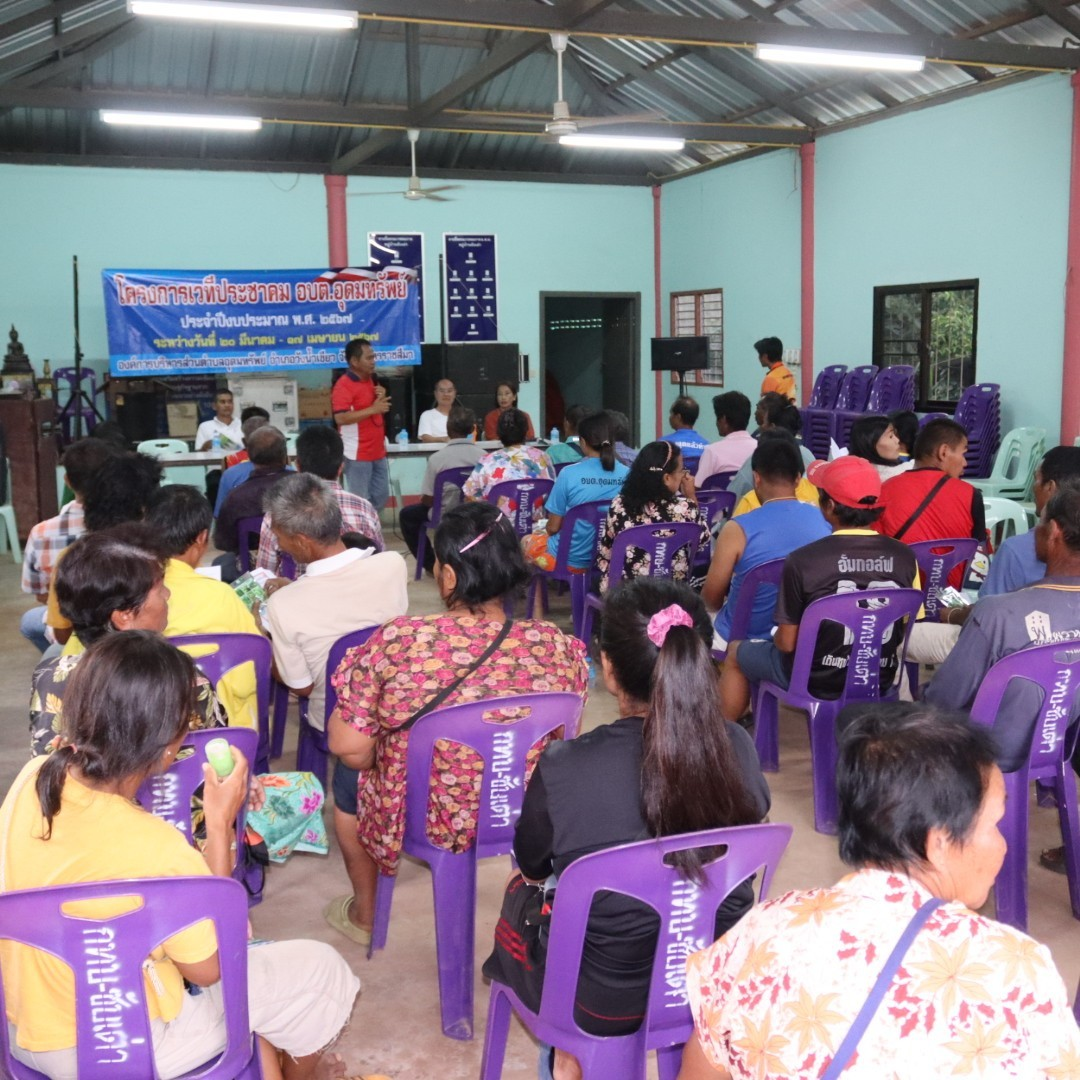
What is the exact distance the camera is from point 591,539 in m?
4.98

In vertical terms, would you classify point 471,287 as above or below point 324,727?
above

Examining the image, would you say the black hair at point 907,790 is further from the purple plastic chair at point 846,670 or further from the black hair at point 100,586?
the purple plastic chair at point 846,670

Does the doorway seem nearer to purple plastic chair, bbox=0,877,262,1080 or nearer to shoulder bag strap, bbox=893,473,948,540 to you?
shoulder bag strap, bbox=893,473,948,540

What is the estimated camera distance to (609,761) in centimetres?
176

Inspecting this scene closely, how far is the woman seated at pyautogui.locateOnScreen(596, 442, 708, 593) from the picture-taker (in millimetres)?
4371

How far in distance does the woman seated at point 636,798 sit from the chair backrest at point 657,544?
2.50m

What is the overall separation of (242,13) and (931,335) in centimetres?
613

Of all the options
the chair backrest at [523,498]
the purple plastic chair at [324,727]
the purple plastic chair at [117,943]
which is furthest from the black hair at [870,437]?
the purple plastic chair at [117,943]

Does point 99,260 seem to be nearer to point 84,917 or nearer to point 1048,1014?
point 84,917

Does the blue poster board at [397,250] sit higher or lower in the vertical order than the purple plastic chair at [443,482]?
higher

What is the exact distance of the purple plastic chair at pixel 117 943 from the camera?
1456mm

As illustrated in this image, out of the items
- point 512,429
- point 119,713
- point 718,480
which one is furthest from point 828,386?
point 119,713

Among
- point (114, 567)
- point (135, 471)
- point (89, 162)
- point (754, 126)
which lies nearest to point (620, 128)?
point (754, 126)

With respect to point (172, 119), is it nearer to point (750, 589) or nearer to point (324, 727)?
point (750, 589)
